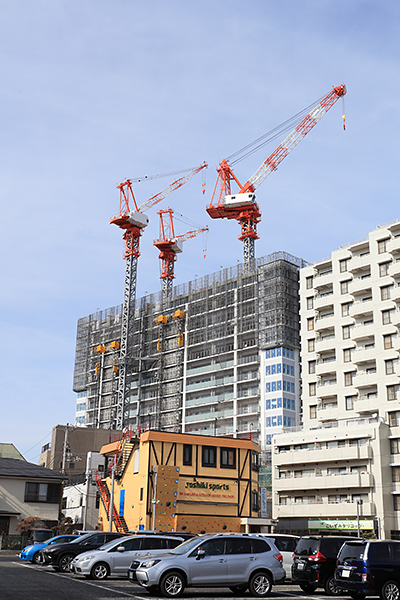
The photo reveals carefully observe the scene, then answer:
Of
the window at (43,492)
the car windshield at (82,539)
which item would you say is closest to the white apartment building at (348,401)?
the window at (43,492)

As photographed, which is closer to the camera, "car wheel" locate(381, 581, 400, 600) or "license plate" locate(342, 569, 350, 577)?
"car wheel" locate(381, 581, 400, 600)

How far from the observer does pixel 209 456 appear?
2095 inches

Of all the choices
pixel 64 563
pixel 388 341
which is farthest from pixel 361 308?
pixel 64 563

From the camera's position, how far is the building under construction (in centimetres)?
10681

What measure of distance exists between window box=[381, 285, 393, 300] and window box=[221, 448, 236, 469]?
3394cm

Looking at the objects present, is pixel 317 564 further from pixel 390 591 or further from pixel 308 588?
pixel 390 591

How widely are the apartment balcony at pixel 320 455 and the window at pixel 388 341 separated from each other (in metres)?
13.7

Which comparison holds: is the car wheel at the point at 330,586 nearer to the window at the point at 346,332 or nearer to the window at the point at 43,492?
the window at the point at 43,492

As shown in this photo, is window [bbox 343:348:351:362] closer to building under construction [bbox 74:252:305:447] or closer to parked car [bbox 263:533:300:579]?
building under construction [bbox 74:252:305:447]

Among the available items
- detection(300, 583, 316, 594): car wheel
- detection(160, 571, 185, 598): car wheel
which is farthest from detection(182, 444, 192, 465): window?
detection(160, 571, 185, 598): car wheel

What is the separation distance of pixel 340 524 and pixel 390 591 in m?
50.3

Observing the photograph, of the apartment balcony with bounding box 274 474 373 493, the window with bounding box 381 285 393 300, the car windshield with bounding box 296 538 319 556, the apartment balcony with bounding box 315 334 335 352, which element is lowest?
the car windshield with bounding box 296 538 319 556

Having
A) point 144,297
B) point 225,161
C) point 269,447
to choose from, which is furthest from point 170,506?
point 225,161

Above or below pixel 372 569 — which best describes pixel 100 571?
below
